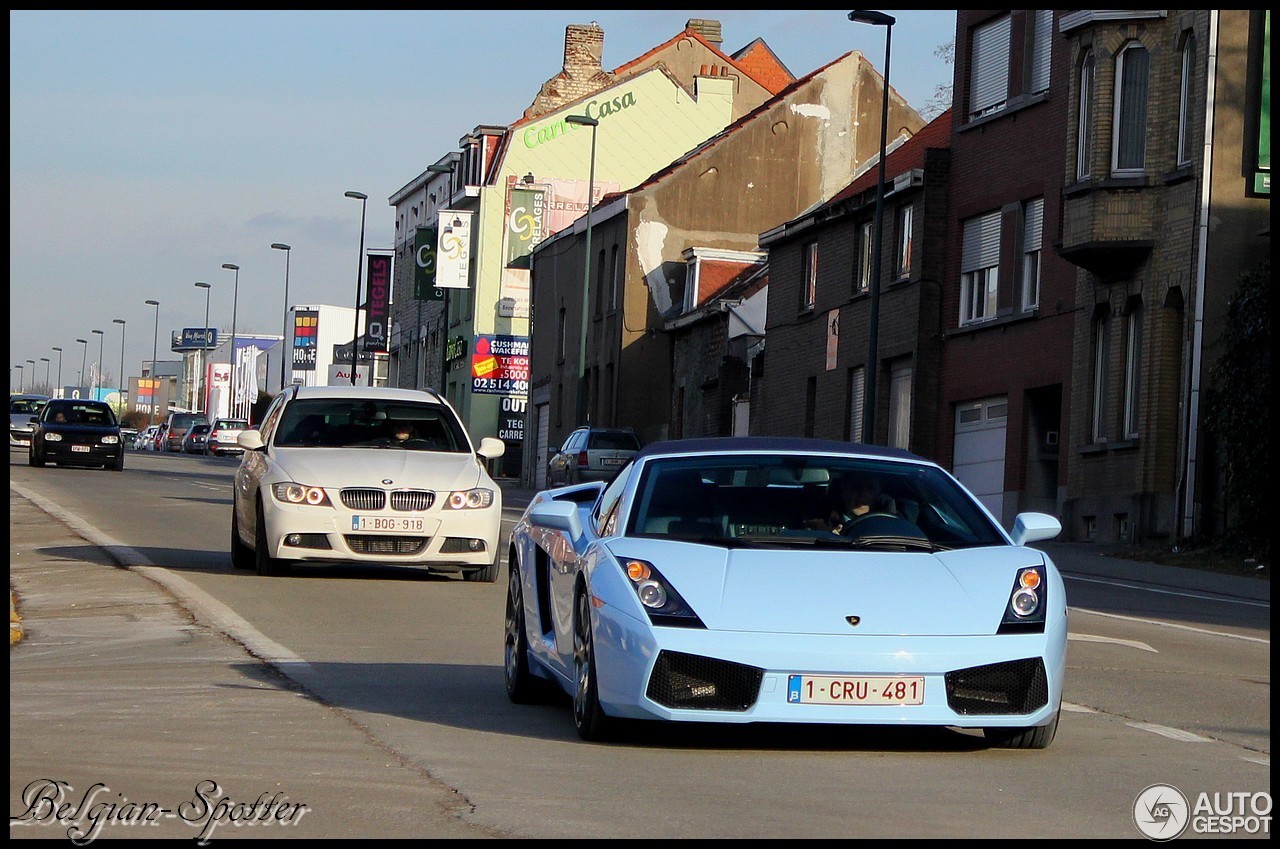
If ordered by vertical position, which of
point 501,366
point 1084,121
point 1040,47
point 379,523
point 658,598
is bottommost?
point 379,523

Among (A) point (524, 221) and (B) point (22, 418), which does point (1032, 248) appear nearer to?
(A) point (524, 221)

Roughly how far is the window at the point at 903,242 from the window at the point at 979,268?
2149mm

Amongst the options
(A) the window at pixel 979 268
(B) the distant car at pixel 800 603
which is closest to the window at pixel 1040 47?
(A) the window at pixel 979 268

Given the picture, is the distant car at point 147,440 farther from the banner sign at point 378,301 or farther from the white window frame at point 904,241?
the white window frame at point 904,241

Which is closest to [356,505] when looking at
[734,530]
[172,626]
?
[172,626]

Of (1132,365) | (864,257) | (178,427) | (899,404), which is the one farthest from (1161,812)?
(178,427)

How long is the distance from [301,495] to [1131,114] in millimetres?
20108

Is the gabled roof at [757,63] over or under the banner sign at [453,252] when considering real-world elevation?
over

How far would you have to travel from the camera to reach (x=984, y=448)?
127 feet

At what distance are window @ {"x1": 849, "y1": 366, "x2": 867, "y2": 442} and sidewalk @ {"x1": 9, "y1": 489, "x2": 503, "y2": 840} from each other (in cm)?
3131

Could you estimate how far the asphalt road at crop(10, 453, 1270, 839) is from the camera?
6.65m

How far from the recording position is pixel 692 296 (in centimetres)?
6066

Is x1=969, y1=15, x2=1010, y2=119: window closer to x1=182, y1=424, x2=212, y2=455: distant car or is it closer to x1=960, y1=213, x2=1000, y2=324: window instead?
x1=960, y1=213, x2=1000, y2=324: window

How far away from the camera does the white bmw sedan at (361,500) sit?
1736 centimetres
